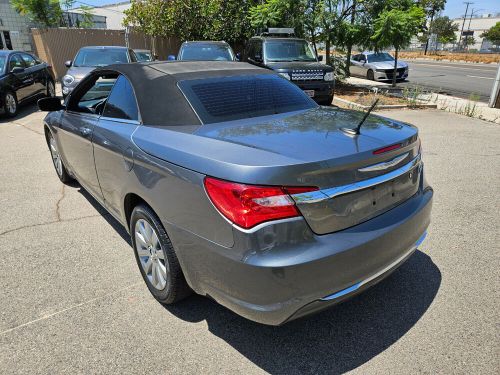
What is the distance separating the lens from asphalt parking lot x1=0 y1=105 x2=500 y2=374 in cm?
232

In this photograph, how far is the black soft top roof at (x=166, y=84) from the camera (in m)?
2.78

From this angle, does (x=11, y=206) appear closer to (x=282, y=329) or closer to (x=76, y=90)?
(x=76, y=90)

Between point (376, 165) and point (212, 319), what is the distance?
58.8 inches

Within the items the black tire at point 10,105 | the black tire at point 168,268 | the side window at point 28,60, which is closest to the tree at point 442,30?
the side window at point 28,60

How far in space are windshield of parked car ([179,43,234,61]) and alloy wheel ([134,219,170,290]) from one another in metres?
10.3

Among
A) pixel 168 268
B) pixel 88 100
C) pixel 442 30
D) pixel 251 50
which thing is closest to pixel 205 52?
pixel 251 50

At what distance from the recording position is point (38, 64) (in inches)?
473

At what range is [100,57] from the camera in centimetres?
1138

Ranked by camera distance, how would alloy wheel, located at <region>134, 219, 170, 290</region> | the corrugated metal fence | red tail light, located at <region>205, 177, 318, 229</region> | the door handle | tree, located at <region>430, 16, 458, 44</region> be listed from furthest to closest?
tree, located at <region>430, 16, 458, 44</region> → the corrugated metal fence → the door handle → alloy wheel, located at <region>134, 219, 170, 290</region> → red tail light, located at <region>205, 177, 318, 229</region>

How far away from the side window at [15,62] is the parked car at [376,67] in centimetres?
1435

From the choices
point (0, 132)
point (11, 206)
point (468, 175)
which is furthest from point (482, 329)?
point (0, 132)

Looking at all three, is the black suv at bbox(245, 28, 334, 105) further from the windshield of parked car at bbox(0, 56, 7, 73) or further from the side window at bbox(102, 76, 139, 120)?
the side window at bbox(102, 76, 139, 120)

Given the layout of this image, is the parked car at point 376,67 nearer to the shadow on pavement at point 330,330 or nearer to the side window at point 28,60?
the side window at point 28,60

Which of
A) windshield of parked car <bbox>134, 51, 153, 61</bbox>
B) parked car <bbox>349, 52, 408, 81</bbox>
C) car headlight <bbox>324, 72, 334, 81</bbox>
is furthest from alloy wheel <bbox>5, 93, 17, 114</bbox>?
parked car <bbox>349, 52, 408, 81</bbox>
